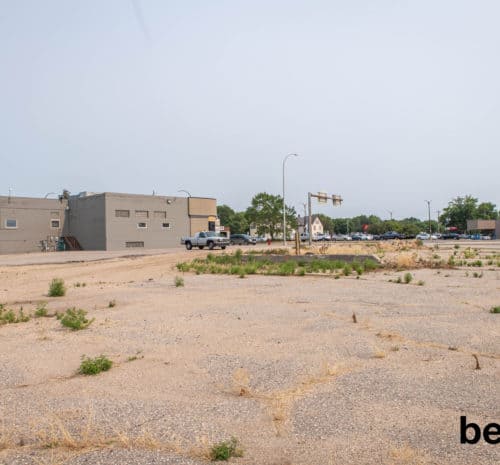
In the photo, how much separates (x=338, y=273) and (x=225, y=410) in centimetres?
1651

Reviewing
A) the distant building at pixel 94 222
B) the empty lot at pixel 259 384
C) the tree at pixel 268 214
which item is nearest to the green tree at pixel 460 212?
the tree at pixel 268 214

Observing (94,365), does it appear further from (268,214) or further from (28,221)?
(268,214)

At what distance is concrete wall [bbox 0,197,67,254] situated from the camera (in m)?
55.8

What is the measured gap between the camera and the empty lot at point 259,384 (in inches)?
167

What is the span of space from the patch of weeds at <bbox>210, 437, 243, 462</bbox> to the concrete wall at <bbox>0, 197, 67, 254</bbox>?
58832mm

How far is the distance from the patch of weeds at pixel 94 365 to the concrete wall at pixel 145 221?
52.5m

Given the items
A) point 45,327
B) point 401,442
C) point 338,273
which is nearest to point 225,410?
point 401,442

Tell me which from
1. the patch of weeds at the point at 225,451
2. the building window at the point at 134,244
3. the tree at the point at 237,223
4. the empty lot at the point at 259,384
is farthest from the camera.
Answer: the tree at the point at 237,223

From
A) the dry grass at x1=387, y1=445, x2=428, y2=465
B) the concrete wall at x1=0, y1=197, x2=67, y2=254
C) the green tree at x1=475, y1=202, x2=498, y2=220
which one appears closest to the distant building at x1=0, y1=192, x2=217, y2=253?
the concrete wall at x1=0, y1=197, x2=67, y2=254

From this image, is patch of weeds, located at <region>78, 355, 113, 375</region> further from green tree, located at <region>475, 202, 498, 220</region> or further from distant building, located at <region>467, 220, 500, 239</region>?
green tree, located at <region>475, 202, 498, 220</region>

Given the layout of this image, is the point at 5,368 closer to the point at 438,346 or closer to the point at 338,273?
the point at 438,346

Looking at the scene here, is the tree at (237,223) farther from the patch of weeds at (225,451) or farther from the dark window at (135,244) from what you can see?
the patch of weeds at (225,451)

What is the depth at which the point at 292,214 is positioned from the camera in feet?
302

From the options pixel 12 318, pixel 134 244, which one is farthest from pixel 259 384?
pixel 134 244
